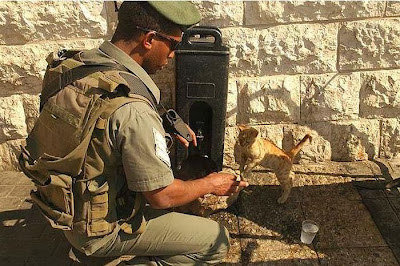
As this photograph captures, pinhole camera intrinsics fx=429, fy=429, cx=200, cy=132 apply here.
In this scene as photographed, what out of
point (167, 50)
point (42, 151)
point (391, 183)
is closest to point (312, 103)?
point (391, 183)

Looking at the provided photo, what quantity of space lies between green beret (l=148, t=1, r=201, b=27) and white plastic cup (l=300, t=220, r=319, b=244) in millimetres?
2128

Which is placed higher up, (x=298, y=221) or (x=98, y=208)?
(x=98, y=208)

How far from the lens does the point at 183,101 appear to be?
4070 millimetres

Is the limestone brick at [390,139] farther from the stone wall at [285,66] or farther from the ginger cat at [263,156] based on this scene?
the ginger cat at [263,156]

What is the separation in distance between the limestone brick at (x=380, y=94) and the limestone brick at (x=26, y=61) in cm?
299

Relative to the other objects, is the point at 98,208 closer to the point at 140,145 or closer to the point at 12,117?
the point at 140,145

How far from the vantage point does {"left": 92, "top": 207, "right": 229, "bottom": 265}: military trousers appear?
2873mm

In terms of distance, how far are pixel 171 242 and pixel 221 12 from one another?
2508 mm

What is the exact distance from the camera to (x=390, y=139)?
5090mm

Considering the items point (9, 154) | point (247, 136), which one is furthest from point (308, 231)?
point (9, 154)

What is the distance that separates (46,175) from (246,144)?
2.00m

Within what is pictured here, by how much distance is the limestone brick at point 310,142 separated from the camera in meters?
4.96

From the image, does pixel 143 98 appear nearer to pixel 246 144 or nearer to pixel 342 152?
pixel 246 144

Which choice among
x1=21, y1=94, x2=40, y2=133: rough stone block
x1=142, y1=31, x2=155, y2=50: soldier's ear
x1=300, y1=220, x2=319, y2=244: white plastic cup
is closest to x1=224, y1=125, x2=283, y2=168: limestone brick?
x1=300, y1=220, x2=319, y2=244: white plastic cup
